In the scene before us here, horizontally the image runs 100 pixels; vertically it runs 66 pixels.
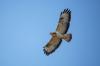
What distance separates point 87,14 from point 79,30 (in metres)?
0.21

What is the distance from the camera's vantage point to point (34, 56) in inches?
101

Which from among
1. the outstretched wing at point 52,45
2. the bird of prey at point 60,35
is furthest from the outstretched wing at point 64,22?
the outstretched wing at point 52,45

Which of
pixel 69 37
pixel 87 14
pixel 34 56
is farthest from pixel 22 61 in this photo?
pixel 87 14

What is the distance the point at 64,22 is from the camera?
2.55 m

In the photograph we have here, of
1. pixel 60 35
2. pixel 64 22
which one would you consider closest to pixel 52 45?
pixel 60 35

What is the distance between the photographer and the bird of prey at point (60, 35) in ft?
8.37

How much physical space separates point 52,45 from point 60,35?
0.14m

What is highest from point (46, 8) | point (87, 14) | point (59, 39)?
point (46, 8)

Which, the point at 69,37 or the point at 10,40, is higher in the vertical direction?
the point at 10,40

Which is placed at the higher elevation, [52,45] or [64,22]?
[64,22]

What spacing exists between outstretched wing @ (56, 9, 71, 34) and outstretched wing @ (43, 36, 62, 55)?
0.33 ft

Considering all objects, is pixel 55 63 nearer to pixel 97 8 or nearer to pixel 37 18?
pixel 37 18

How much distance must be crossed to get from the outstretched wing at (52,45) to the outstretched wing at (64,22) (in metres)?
0.10

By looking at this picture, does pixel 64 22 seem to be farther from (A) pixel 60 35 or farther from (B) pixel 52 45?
(B) pixel 52 45
